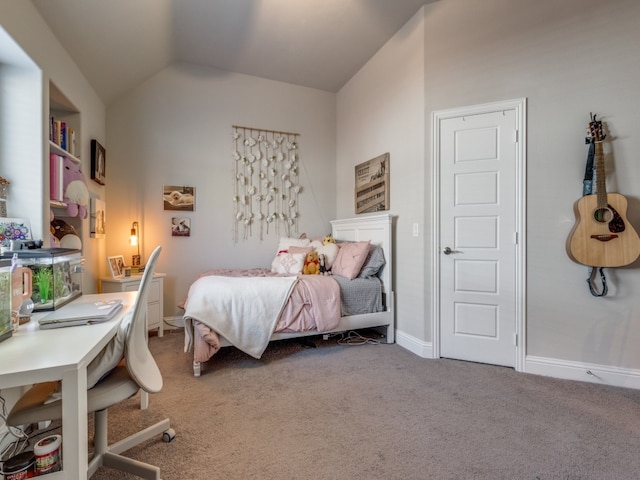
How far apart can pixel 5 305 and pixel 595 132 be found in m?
3.31

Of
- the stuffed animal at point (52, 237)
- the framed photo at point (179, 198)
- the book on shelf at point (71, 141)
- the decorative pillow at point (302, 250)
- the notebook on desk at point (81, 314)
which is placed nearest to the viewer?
the notebook on desk at point (81, 314)

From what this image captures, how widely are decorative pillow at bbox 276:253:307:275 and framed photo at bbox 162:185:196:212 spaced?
129 cm

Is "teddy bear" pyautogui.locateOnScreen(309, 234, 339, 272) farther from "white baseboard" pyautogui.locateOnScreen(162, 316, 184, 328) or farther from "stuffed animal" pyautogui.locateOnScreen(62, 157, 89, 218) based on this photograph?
"stuffed animal" pyautogui.locateOnScreen(62, 157, 89, 218)

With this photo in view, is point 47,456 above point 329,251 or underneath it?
underneath

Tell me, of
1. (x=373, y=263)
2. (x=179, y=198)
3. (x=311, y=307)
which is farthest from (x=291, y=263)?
(x=179, y=198)

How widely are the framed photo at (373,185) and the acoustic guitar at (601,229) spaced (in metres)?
1.58

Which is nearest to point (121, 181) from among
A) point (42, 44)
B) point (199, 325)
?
point (42, 44)

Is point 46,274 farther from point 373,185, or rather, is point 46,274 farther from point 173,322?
point 373,185

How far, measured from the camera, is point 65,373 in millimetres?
849

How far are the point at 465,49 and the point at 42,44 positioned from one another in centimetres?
301

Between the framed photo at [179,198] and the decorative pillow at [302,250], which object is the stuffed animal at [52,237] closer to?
the framed photo at [179,198]

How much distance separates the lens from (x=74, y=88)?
2379 mm

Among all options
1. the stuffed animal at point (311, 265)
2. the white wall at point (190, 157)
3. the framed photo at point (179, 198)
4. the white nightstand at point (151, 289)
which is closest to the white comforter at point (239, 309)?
the stuffed animal at point (311, 265)

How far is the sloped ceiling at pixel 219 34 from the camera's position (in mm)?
2209
